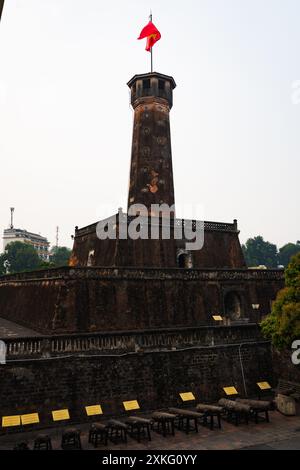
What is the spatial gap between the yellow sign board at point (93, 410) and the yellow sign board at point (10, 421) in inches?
A: 85.6

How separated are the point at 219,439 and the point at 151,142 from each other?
843 inches

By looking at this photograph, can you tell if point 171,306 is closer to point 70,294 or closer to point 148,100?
point 70,294

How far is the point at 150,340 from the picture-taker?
1462 centimetres

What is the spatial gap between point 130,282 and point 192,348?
5.36m

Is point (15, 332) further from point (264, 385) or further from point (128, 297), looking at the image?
point (264, 385)

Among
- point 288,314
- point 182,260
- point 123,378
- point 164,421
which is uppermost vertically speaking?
point 182,260

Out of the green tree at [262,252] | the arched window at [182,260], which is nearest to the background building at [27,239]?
the green tree at [262,252]

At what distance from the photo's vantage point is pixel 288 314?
A: 1394 centimetres

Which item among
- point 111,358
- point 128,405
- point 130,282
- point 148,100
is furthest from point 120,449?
point 148,100

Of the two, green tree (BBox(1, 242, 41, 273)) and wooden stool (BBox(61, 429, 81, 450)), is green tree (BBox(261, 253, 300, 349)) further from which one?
green tree (BBox(1, 242, 41, 273))

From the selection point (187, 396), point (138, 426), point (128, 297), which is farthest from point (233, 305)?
point (138, 426)

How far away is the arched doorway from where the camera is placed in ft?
75.2

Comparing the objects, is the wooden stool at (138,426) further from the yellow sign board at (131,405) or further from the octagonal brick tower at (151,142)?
the octagonal brick tower at (151,142)

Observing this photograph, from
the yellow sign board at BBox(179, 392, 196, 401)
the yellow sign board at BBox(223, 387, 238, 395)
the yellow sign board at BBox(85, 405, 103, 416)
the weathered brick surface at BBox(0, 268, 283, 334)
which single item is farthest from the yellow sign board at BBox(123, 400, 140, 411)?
the weathered brick surface at BBox(0, 268, 283, 334)
